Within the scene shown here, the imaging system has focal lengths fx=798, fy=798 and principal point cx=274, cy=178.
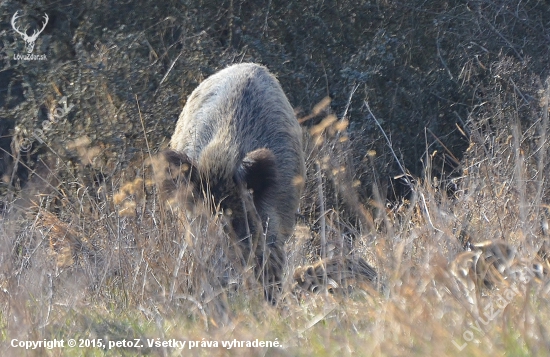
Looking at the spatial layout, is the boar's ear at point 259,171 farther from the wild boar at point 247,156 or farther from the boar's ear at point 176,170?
the boar's ear at point 176,170

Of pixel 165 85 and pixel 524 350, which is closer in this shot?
pixel 524 350

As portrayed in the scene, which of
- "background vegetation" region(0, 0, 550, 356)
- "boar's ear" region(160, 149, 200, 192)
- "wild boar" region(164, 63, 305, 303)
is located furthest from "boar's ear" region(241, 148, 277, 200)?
"background vegetation" region(0, 0, 550, 356)

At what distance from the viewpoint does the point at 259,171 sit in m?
6.02

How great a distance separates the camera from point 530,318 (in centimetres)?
335

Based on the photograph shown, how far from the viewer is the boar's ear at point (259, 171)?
19.6ft

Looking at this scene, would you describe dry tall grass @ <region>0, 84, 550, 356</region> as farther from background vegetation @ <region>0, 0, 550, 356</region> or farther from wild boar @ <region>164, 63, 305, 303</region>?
background vegetation @ <region>0, 0, 550, 356</region>

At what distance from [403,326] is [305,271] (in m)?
2.03

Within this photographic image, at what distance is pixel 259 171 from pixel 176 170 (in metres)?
0.65

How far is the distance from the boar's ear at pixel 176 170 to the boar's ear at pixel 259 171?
1.24 feet

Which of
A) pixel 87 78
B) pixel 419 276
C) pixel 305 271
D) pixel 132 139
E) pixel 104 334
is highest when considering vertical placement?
pixel 419 276

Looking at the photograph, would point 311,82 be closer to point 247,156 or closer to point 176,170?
point 247,156

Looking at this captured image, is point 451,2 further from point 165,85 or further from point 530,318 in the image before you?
point 530,318

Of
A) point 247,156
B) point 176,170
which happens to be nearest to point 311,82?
point 247,156

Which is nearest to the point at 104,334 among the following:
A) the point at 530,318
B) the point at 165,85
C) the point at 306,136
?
the point at 530,318
